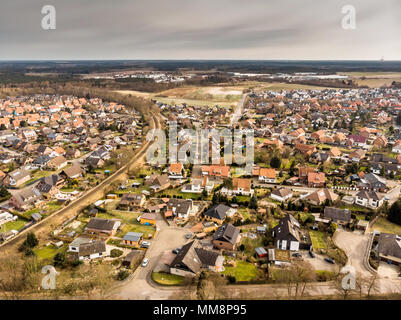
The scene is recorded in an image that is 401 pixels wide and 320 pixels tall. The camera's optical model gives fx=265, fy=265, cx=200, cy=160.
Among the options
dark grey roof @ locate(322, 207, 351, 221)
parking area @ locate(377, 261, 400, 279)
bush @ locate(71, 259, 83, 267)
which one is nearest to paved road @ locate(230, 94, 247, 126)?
dark grey roof @ locate(322, 207, 351, 221)

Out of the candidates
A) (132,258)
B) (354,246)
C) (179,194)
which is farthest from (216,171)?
(354,246)

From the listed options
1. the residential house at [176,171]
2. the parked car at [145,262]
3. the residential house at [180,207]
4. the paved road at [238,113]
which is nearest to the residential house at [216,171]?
the residential house at [176,171]

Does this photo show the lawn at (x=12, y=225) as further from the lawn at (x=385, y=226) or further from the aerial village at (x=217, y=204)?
the lawn at (x=385, y=226)

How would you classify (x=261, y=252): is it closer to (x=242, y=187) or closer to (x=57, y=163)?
(x=242, y=187)

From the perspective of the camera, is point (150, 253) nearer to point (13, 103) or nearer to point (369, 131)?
point (369, 131)

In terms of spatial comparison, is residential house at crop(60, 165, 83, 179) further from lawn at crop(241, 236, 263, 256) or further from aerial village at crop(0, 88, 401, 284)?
lawn at crop(241, 236, 263, 256)

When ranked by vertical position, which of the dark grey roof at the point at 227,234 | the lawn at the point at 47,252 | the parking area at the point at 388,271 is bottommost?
the parking area at the point at 388,271

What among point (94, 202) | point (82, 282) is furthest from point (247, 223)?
point (94, 202)
